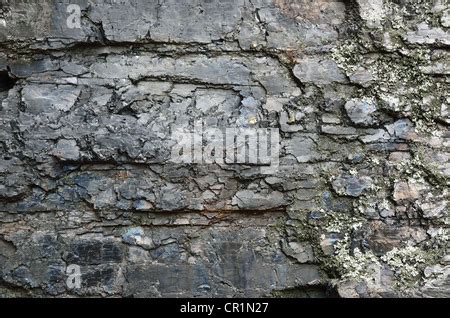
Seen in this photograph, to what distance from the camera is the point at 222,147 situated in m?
2.36

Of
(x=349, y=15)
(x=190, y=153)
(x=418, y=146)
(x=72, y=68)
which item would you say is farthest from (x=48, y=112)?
(x=418, y=146)

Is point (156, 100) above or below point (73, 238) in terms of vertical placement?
above

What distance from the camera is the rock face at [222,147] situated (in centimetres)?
232

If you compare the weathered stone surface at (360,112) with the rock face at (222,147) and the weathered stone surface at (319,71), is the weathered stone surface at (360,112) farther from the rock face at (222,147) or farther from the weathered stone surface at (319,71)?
the weathered stone surface at (319,71)

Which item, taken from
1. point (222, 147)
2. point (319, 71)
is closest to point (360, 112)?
point (319, 71)

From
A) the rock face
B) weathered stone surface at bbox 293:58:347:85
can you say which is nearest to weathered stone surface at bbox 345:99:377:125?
the rock face

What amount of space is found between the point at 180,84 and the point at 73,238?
76 centimetres

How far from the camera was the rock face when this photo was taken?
7.63 ft

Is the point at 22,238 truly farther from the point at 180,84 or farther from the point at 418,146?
the point at 418,146

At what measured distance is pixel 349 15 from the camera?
239 cm

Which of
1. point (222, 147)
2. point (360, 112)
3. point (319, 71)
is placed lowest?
point (222, 147)

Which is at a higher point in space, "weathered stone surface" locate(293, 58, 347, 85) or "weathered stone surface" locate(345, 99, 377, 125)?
"weathered stone surface" locate(293, 58, 347, 85)

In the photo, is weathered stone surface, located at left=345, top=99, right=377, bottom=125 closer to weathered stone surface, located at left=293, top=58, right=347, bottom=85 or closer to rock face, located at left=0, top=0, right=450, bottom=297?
rock face, located at left=0, top=0, right=450, bottom=297

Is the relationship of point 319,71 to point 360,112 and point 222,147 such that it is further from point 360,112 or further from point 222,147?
point 222,147
